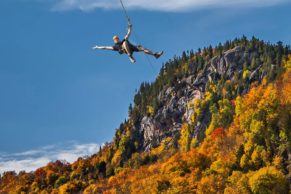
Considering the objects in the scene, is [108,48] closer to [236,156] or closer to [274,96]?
[236,156]

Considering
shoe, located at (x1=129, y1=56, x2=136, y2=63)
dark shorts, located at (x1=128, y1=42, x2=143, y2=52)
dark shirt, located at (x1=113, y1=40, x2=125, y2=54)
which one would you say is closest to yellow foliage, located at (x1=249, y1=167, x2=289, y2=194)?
dark shirt, located at (x1=113, y1=40, x2=125, y2=54)

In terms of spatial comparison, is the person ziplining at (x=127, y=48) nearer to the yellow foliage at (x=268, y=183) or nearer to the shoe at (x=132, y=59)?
the shoe at (x=132, y=59)

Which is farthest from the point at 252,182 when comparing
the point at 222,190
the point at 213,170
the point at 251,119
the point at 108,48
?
the point at 108,48

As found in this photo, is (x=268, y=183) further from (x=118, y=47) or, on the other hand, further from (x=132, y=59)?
(x=132, y=59)

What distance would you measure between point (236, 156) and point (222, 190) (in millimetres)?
33203

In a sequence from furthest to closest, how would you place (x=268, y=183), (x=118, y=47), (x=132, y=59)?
(x=268, y=183)
(x=118, y=47)
(x=132, y=59)

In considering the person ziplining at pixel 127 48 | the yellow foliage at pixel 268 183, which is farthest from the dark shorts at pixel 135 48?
the yellow foliage at pixel 268 183

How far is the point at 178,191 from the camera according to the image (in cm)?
15550

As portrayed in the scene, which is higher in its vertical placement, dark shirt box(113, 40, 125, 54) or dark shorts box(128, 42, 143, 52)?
dark shirt box(113, 40, 125, 54)

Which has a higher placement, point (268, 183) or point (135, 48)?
point (268, 183)

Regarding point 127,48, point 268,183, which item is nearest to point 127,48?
point 127,48

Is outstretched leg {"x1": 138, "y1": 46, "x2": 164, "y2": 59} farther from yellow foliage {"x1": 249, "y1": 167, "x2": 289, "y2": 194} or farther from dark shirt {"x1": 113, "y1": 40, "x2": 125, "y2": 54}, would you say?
yellow foliage {"x1": 249, "y1": 167, "x2": 289, "y2": 194}

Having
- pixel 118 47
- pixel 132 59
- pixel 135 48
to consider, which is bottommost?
pixel 132 59

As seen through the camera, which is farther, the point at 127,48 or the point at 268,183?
the point at 268,183
